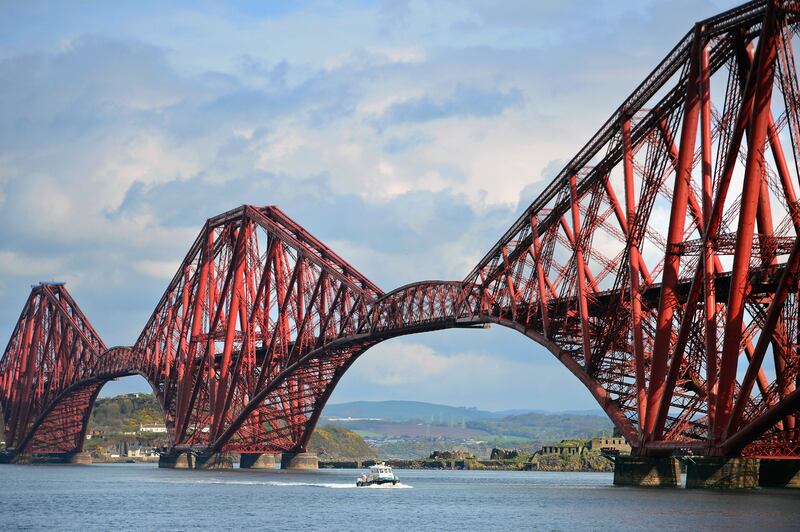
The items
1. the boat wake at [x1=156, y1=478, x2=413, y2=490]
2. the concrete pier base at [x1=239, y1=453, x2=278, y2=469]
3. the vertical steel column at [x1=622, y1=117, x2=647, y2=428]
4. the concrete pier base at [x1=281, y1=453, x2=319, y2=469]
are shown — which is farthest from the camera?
the concrete pier base at [x1=239, y1=453, x2=278, y2=469]

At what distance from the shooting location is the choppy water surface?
6412 centimetres

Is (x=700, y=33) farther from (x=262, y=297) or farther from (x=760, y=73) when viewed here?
(x=262, y=297)

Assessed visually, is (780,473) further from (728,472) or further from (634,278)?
(634,278)

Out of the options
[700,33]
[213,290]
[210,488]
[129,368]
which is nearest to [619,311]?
[700,33]

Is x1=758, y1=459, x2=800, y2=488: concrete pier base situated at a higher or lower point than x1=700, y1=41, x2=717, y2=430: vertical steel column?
lower

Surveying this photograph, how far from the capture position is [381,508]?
8400 cm

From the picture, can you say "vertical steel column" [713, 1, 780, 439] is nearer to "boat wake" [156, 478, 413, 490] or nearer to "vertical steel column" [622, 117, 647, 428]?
"vertical steel column" [622, 117, 647, 428]

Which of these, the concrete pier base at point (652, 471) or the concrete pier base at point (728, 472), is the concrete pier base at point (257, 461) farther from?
the concrete pier base at point (728, 472)

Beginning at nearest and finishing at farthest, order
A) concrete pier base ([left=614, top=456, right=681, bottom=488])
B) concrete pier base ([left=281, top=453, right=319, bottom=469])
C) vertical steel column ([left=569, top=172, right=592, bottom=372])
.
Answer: concrete pier base ([left=614, top=456, right=681, bottom=488]) → vertical steel column ([left=569, top=172, right=592, bottom=372]) → concrete pier base ([left=281, top=453, right=319, bottom=469])

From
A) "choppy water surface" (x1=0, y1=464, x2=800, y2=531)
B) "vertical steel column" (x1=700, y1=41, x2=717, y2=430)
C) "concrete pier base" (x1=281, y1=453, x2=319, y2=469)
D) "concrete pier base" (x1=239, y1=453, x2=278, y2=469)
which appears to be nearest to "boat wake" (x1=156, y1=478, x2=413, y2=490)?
"choppy water surface" (x1=0, y1=464, x2=800, y2=531)

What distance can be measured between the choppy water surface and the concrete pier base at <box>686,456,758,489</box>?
27.1 inches

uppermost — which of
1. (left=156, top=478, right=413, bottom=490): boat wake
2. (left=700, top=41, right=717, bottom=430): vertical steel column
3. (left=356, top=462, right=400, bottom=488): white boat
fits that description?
(left=700, top=41, right=717, bottom=430): vertical steel column

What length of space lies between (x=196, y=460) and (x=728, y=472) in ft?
305

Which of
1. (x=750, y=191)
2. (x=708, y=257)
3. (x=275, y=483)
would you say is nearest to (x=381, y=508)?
(x=708, y=257)
